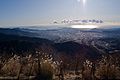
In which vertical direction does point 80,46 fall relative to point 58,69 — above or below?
below

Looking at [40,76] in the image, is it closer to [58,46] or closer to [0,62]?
[0,62]

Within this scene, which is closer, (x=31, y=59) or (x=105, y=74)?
(x=105, y=74)

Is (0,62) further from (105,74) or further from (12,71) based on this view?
(105,74)

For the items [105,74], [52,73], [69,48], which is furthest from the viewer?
[69,48]

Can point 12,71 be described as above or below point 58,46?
above

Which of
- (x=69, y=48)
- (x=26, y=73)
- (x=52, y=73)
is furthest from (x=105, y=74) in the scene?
(x=69, y=48)

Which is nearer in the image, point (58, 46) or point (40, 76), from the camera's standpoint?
point (40, 76)

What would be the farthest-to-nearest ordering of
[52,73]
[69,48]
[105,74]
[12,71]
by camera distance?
[69,48] → [12,71] → [105,74] → [52,73]

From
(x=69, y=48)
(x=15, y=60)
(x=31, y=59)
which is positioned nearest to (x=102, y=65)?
(x=31, y=59)

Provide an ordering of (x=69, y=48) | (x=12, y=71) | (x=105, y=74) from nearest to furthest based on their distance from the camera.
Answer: (x=105, y=74), (x=12, y=71), (x=69, y=48)
